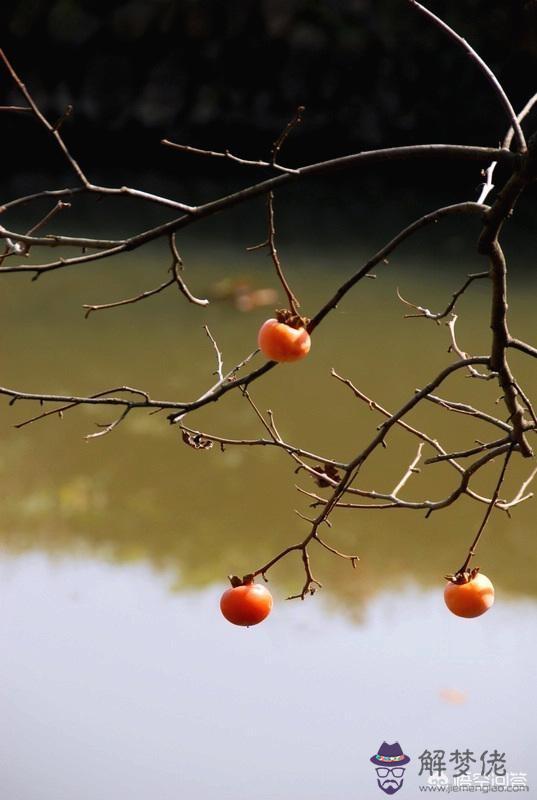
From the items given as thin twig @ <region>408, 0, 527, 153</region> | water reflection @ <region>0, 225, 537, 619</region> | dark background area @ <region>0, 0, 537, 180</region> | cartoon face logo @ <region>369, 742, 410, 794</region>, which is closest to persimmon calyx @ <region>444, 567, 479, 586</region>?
thin twig @ <region>408, 0, 527, 153</region>

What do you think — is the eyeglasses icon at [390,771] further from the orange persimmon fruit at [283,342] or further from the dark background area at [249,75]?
the dark background area at [249,75]

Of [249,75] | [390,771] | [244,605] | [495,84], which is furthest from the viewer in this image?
[249,75]

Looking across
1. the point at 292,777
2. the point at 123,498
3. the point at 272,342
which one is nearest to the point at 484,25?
the point at 123,498

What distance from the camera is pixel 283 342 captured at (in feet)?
1.99

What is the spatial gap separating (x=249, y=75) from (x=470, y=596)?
13.0 ft

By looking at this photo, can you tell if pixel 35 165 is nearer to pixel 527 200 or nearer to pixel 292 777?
pixel 527 200

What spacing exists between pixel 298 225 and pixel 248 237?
0.25 metres

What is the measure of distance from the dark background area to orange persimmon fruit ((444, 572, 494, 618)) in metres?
3.58

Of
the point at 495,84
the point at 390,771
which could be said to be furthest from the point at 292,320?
the point at 390,771

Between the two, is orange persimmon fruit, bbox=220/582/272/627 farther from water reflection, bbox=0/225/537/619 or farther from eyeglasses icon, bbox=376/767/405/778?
water reflection, bbox=0/225/537/619

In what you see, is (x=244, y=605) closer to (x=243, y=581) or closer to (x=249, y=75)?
(x=243, y=581)

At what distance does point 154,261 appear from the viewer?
120 inches

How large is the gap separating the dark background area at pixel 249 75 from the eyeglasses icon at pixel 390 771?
318 centimetres

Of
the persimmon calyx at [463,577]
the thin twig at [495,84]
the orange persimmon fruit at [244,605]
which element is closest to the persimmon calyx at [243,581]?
the orange persimmon fruit at [244,605]
